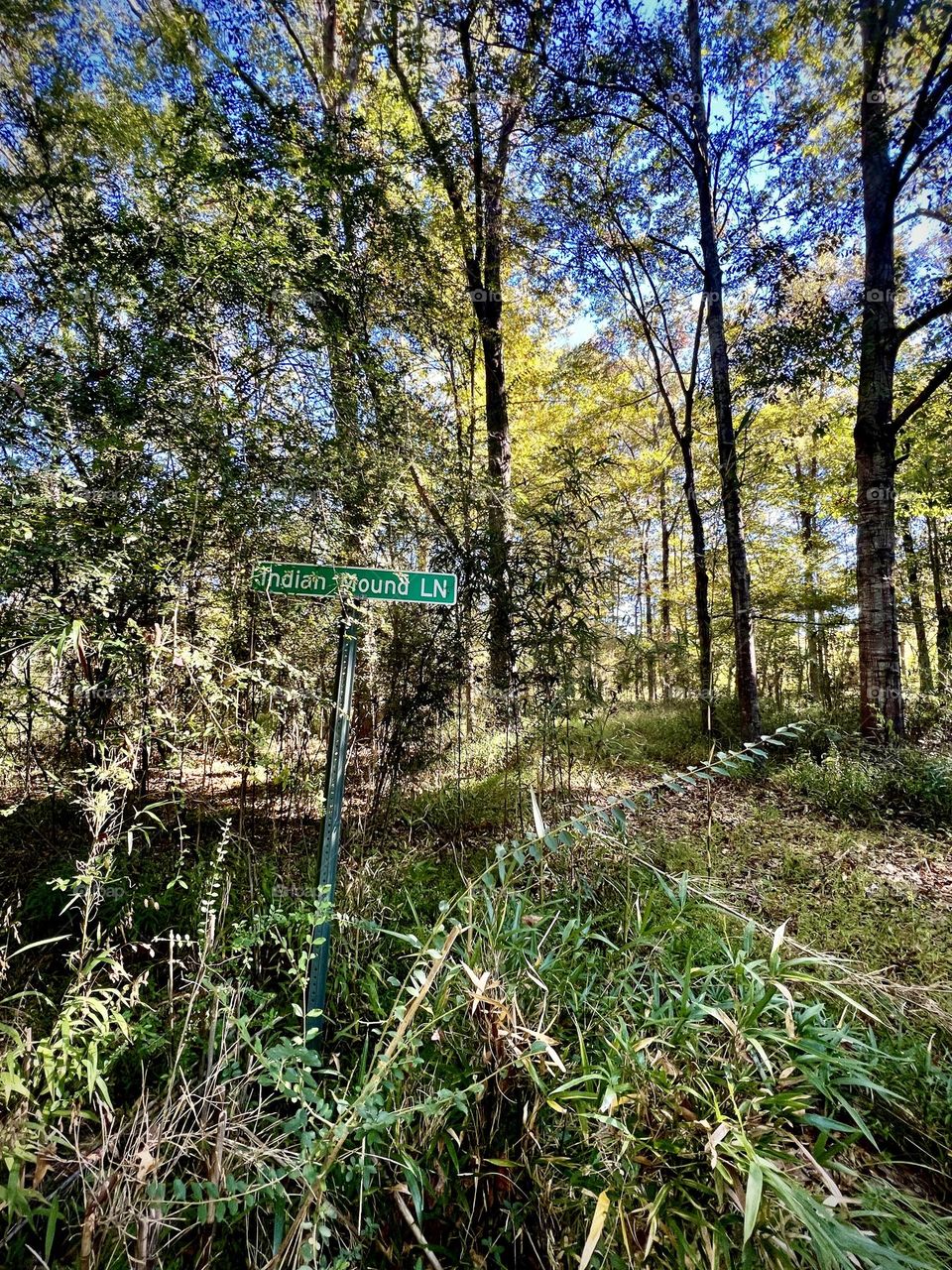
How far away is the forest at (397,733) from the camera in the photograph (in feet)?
4.50

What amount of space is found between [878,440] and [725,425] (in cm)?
177

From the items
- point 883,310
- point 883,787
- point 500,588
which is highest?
point 883,310

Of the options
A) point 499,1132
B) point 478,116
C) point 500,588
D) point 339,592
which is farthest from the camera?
point 478,116

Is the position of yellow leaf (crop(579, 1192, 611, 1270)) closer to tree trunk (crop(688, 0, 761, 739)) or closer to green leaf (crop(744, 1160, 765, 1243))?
green leaf (crop(744, 1160, 765, 1243))

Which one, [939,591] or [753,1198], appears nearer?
[753,1198]

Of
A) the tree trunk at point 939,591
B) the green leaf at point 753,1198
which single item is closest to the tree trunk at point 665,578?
Result: the tree trunk at point 939,591

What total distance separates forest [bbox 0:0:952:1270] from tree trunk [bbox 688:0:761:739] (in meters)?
0.09

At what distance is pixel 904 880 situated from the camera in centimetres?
335

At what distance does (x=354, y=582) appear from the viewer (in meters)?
2.12

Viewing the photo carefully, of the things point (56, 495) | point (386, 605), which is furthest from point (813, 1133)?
point (56, 495)

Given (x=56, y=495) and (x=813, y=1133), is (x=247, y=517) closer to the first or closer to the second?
(x=56, y=495)

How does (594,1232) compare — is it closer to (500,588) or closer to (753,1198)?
(753,1198)

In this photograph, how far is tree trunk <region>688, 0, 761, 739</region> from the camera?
21.4 ft

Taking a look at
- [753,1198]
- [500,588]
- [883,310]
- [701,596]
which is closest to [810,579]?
[701,596]
